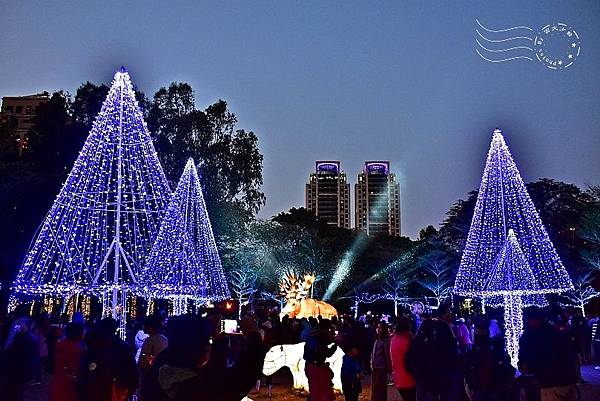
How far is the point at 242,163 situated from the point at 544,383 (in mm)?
34347

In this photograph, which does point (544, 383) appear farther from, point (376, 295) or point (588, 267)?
point (376, 295)

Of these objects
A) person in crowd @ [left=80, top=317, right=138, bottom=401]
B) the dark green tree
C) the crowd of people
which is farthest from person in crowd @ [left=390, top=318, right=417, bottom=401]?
the dark green tree

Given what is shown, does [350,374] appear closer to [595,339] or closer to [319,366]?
[319,366]

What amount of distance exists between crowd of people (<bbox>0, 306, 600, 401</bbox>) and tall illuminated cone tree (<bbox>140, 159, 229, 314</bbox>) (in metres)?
10.8

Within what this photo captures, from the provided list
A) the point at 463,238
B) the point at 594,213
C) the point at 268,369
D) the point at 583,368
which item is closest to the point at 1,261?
the point at 268,369

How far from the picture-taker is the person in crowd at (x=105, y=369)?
5.71 metres

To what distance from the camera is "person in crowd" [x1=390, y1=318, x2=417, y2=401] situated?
8602 millimetres

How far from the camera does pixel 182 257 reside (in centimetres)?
2517

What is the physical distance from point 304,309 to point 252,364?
2056cm

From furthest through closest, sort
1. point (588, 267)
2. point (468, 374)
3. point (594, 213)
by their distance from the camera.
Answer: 1. point (588, 267)
2. point (594, 213)
3. point (468, 374)

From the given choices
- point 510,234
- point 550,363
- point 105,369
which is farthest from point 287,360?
point 510,234

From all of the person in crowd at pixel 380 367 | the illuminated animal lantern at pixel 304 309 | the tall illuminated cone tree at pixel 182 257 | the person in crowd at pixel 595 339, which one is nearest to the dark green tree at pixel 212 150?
the tall illuminated cone tree at pixel 182 257

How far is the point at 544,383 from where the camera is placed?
6.33 metres

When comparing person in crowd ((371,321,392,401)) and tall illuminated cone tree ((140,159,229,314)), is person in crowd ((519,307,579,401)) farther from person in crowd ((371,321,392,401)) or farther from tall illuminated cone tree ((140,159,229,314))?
tall illuminated cone tree ((140,159,229,314))
